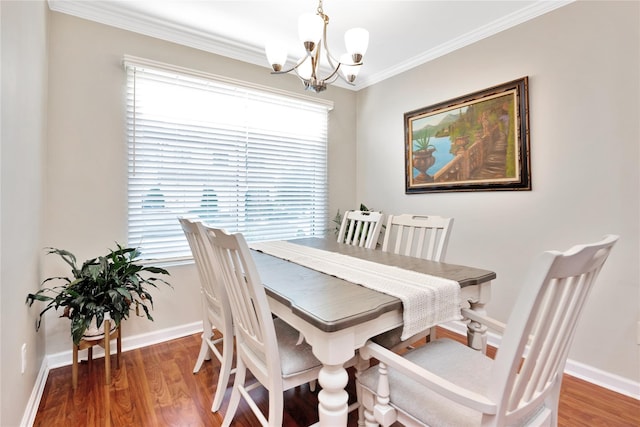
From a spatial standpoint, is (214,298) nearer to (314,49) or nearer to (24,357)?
(24,357)

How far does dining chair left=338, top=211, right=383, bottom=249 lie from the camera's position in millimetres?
2400

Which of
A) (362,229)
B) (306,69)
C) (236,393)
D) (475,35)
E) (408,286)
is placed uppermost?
(475,35)

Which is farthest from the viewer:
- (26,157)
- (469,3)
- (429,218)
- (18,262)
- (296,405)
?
(469,3)

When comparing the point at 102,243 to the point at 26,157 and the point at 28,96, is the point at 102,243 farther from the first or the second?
the point at 28,96

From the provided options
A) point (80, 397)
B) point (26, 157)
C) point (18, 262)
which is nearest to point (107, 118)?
point (26, 157)

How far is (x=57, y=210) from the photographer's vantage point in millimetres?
2180

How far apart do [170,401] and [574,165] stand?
3.00 meters

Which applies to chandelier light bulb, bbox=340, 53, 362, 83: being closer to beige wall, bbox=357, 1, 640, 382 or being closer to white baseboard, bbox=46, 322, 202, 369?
beige wall, bbox=357, 1, 640, 382

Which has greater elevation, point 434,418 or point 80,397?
point 434,418

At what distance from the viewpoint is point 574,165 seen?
6.86 feet

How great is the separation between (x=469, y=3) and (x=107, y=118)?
286cm

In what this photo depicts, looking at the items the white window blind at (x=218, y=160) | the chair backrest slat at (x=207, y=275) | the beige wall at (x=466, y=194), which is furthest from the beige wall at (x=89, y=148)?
the chair backrest slat at (x=207, y=275)

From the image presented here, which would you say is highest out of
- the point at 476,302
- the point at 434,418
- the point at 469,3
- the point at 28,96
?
the point at 469,3

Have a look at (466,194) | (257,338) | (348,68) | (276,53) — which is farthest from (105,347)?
(466,194)
